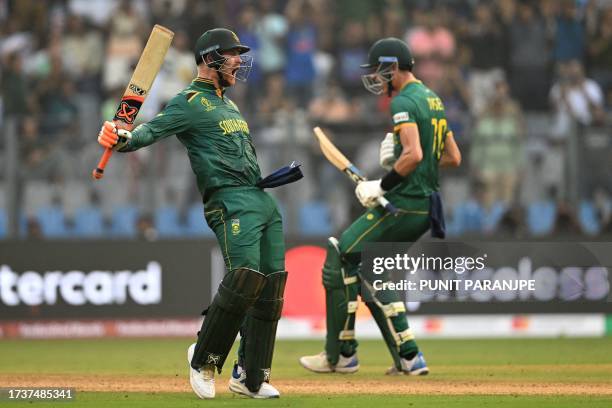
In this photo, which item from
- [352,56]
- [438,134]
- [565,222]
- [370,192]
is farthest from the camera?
[352,56]

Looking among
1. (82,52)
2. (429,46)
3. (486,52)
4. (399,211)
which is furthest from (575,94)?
(399,211)

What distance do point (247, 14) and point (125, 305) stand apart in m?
5.44

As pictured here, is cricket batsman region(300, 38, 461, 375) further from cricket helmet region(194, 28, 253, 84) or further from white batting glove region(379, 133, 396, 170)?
cricket helmet region(194, 28, 253, 84)

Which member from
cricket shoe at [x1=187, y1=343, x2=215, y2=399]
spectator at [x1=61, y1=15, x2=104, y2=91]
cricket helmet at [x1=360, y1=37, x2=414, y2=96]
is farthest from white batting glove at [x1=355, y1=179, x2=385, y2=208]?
spectator at [x1=61, y1=15, x2=104, y2=91]

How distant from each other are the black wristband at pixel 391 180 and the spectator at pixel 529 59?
8.65m

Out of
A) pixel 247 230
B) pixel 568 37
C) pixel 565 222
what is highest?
pixel 568 37

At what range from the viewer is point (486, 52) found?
18219mm

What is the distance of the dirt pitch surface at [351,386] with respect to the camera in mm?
8773

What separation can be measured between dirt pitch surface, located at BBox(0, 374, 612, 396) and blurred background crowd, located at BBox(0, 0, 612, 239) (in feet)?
17.1

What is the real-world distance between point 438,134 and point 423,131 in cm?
17

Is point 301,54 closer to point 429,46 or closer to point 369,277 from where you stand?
point 429,46

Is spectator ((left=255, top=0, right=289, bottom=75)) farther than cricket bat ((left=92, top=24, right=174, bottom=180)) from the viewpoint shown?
Yes

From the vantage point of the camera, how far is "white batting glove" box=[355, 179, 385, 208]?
9.66 meters

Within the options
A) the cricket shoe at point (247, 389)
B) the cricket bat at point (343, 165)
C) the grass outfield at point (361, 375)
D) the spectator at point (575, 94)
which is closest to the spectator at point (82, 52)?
the grass outfield at point (361, 375)
